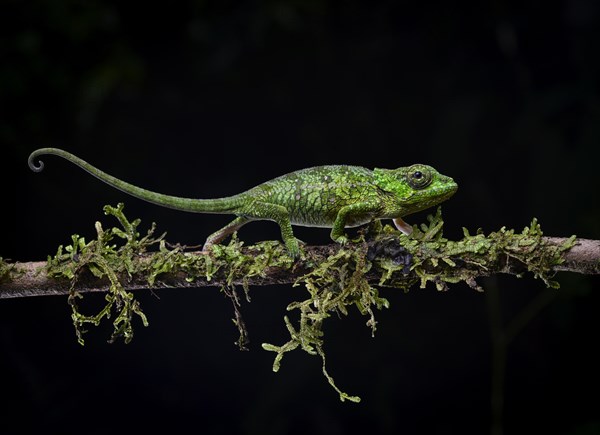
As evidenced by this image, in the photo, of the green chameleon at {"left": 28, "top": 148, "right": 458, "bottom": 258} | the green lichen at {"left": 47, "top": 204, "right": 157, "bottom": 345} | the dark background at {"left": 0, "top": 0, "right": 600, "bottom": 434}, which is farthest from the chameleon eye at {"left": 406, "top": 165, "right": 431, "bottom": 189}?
the dark background at {"left": 0, "top": 0, "right": 600, "bottom": 434}

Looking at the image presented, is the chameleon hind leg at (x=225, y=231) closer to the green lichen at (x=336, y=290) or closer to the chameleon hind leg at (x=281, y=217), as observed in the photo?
the chameleon hind leg at (x=281, y=217)

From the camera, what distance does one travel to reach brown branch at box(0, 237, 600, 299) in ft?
5.60

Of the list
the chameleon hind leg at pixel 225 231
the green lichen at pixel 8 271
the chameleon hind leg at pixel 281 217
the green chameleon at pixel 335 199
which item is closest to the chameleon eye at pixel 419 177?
the green chameleon at pixel 335 199

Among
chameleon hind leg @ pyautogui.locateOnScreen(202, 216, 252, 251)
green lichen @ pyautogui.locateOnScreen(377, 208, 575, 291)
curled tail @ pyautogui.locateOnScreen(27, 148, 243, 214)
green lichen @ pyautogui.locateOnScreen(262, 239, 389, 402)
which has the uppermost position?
curled tail @ pyautogui.locateOnScreen(27, 148, 243, 214)

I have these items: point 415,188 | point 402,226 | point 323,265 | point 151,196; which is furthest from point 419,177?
point 151,196

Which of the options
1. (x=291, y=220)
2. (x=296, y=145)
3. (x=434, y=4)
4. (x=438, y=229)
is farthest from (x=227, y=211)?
(x=434, y=4)

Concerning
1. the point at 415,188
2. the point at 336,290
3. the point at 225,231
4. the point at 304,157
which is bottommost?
the point at 336,290

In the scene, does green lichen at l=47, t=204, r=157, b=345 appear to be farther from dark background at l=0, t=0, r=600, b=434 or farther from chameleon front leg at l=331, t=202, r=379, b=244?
dark background at l=0, t=0, r=600, b=434

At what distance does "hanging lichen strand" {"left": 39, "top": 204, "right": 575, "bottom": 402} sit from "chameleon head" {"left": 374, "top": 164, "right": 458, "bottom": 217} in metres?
0.05

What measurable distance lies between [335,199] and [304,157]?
1.65 meters

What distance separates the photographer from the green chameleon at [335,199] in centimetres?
178

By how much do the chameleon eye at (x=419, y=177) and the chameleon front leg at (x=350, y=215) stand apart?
0.11 m

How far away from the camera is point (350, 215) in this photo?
179cm

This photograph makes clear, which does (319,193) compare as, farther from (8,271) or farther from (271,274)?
(8,271)
